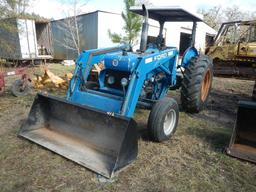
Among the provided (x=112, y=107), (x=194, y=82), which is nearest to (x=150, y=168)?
(x=112, y=107)

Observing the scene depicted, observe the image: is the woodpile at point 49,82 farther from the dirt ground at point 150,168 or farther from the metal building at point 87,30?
the metal building at point 87,30

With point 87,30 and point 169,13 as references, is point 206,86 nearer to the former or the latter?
point 169,13

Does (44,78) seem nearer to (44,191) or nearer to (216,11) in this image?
(44,191)

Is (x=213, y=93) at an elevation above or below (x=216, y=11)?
below

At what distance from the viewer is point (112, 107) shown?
3615 millimetres

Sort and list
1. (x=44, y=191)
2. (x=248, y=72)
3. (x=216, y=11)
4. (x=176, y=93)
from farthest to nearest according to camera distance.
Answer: (x=216, y=11) → (x=248, y=72) → (x=176, y=93) → (x=44, y=191)

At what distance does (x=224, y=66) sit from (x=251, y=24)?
2.25 metres

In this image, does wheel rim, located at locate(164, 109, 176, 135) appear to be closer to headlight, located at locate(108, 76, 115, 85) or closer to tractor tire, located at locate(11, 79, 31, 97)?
headlight, located at locate(108, 76, 115, 85)

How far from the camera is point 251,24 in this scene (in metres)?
11.5

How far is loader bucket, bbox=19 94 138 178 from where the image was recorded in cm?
297

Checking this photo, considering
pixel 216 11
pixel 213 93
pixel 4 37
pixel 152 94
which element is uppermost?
pixel 216 11

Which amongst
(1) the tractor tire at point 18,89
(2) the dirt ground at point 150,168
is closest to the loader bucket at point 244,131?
(2) the dirt ground at point 150,168

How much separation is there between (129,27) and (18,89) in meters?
8.35

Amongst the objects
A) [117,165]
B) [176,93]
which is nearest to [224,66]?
[176,93]
